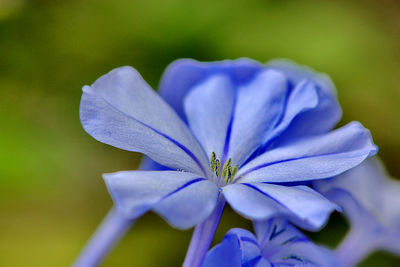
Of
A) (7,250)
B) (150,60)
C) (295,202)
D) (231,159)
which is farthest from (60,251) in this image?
(295,202)

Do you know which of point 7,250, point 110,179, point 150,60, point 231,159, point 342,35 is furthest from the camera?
point 342,35

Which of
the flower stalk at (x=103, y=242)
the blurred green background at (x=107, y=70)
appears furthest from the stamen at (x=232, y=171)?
the blurred green background at (x=107, y=70)

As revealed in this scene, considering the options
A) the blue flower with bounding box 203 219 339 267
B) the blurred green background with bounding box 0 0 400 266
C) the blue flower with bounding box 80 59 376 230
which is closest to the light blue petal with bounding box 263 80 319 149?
the blue flower with bounding box 80 59 376 230

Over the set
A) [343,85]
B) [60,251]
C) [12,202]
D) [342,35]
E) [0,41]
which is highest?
[0,41]

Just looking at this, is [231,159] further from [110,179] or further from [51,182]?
[51,182]

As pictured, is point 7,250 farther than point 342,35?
No

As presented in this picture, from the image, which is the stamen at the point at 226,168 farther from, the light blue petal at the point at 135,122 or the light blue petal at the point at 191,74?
the light blue petal at the point at 191,74

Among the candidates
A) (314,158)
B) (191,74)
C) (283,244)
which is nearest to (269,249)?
(283,244)
